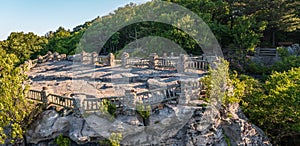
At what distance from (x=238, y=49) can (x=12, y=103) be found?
1793cm

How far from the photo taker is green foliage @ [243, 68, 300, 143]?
40.3ft

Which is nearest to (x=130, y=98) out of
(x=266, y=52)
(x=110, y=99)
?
(x=110, y=99)

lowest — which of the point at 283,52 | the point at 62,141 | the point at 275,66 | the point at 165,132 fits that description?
the point at 62,141

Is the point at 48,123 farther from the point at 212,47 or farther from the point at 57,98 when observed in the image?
the point at 212,47

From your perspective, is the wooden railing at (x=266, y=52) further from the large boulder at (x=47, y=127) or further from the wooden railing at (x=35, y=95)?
the wooden railing at (x=35, y=95)

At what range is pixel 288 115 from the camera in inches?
493

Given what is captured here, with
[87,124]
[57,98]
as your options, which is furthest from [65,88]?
[87,124]

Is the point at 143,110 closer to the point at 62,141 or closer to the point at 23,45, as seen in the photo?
the point at 62,141

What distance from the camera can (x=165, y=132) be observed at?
10664 mm

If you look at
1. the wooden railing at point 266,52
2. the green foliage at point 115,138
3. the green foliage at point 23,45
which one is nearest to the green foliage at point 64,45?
the green foliage at point 23,45

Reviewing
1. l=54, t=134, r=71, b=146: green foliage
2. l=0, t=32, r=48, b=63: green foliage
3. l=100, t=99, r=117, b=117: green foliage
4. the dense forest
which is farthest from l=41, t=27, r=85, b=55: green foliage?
l=100, t=99, r=117, b=117: green foliage

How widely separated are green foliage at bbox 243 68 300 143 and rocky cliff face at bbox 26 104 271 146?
2.15m

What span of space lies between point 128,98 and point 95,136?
2.01m

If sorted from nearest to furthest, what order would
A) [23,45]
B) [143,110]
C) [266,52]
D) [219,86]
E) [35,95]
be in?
1. [143,110]
2. [35,95]
3. [219,86]
4. [266,52]
5. [23,45]
